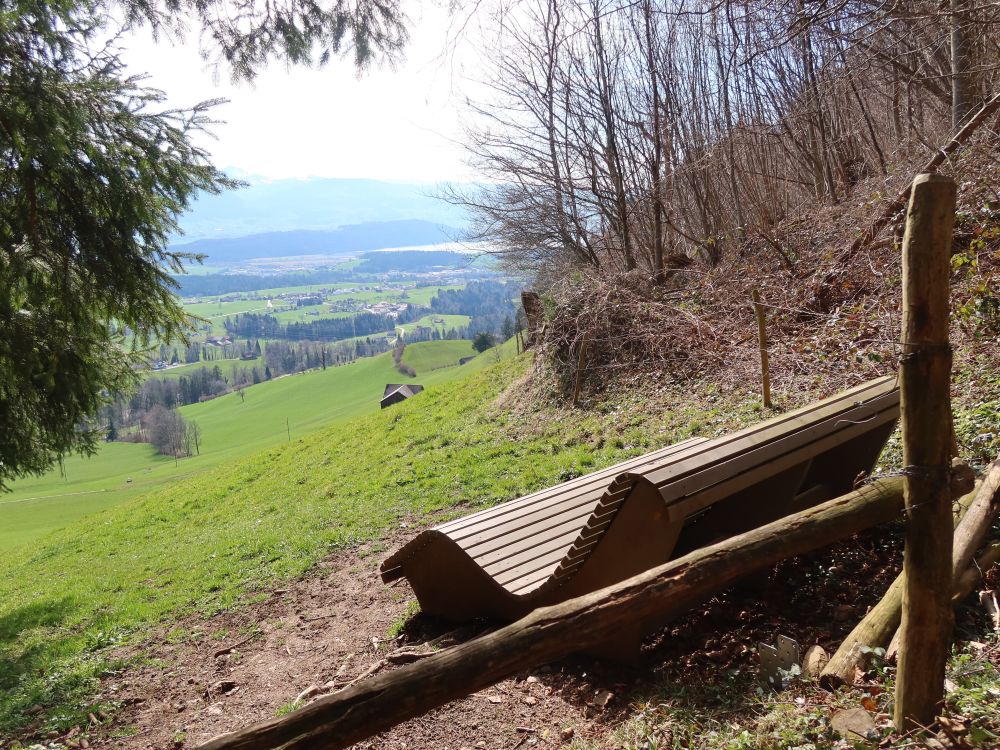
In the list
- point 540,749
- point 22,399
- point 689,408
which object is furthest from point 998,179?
point 22,399

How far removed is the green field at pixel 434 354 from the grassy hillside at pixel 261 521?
8064cm

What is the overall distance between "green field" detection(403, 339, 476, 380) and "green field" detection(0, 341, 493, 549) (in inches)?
12.1

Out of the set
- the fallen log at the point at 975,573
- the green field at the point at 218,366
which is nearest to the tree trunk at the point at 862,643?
the fallen log at the point at 975,573

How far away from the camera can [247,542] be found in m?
9.09

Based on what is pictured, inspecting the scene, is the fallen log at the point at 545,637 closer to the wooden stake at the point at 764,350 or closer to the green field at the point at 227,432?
the wooden stake at the point at 764,350

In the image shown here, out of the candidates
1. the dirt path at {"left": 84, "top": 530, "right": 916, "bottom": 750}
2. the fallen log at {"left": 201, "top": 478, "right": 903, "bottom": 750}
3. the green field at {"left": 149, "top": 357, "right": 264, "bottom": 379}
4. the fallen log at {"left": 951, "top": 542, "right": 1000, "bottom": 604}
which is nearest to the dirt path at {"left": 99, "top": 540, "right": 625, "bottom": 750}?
the dirt path at {"left": 84, "top": 530, "right": 916, "bottom": 750}

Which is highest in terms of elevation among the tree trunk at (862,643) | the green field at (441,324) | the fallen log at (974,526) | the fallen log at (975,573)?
the green field at (441,324)

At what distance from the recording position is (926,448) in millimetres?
2234

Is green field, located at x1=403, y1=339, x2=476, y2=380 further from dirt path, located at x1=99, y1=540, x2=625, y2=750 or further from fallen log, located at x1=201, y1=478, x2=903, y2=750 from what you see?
fallen log, located at x1=201, y1=478, x2=903, y2=750

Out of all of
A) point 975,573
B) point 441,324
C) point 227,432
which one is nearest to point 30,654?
point 975,573

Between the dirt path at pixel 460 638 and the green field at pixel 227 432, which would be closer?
the dirt path at pixel 460 638

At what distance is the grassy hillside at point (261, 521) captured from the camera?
22.7 ft

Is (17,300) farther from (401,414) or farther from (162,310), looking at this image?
(401,414)

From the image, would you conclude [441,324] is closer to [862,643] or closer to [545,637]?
[862,643]
